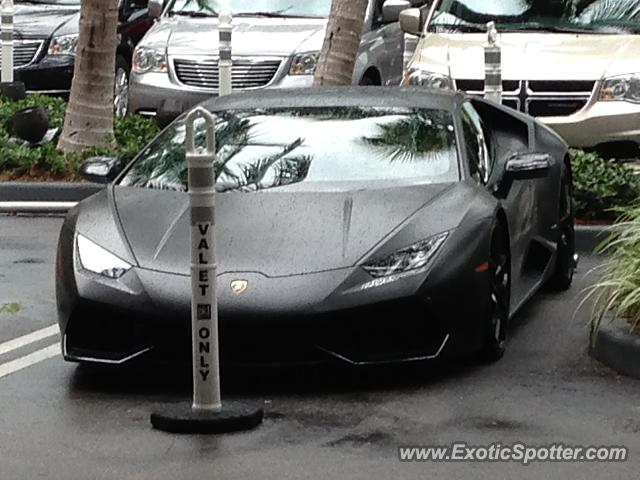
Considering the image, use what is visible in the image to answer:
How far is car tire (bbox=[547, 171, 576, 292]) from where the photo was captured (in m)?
10.6

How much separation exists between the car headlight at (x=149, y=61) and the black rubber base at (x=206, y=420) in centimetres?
1058

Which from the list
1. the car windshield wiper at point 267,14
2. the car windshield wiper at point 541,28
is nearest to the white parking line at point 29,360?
the car windshield wiper at point 541,28

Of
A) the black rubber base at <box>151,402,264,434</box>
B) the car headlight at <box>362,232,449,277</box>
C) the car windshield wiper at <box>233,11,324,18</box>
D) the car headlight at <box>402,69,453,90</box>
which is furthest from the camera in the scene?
the car windshield wiper at <box>233,11,324,18</box>

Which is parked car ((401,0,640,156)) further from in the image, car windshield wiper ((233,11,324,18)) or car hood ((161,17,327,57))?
car windshield wiper ((233,11,324,18))

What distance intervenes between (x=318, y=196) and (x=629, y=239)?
62.9 inches

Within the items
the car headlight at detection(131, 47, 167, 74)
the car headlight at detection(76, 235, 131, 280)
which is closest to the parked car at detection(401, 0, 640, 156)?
the car headlight at detection(131, 47, 167, 74)

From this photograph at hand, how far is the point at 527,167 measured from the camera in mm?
9266

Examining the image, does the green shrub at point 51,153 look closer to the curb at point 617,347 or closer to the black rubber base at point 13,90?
the black rubber base at point 13,90

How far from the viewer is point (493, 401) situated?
25.8 ft

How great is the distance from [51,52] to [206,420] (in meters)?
13.2

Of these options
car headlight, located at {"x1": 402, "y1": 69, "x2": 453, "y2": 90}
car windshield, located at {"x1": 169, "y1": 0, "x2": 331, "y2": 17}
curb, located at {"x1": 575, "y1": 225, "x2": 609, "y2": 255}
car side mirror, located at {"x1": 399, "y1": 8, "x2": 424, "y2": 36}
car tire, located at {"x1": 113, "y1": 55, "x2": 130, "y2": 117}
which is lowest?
car tire, located at {"x1": 113, "y1": 55, "x2": 130, "y2": 117}

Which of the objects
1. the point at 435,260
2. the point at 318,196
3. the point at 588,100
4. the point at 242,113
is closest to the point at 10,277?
the point at 242,113

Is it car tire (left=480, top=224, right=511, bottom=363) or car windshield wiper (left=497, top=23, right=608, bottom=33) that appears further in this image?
car windshield wiper (left=497, top=23, right=608, bottom=33)

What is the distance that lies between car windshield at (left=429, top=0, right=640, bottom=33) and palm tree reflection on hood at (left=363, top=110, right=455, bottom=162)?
581 cm
